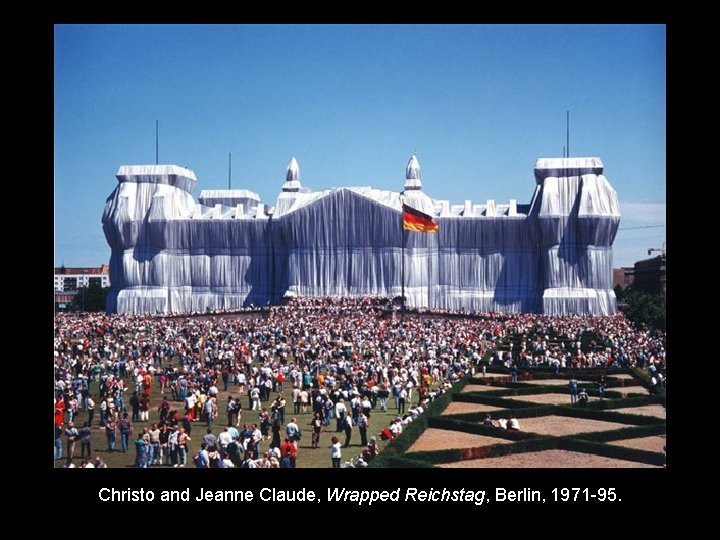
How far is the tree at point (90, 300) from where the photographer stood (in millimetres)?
86375

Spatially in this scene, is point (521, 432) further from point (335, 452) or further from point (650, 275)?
point (650, 275)

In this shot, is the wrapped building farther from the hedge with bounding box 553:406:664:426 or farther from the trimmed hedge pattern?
the hedge with bounding box 553:406:664:426

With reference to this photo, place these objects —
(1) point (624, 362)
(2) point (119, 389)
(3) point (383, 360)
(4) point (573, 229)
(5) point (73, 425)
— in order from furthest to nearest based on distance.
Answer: (4) point (573, 229), (1) point (624, 362), (3) point (383, 360), (2) point (119, 389), (5) point (73, 425)

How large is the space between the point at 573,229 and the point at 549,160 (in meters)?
5.70

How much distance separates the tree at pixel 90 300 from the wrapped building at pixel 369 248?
13055mm

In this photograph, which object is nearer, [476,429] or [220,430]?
[220,430]

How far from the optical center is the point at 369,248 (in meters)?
72.5

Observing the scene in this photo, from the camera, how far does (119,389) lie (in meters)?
25.5

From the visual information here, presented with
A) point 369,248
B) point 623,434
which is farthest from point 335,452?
point 369,248

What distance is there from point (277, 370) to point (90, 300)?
60.9 meters

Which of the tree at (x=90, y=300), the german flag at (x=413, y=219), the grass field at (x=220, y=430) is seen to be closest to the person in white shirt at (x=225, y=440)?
the grass field at (x=220, y=430)
